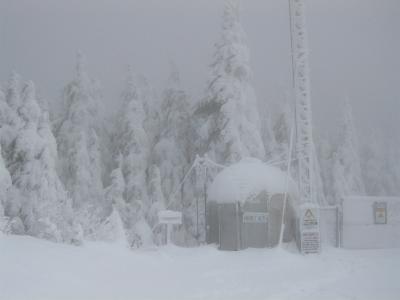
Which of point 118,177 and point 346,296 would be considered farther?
point 118,177

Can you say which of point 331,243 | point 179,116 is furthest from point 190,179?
point 331,243

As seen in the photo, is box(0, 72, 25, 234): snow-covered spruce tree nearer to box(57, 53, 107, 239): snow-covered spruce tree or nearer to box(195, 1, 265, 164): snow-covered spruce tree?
box(57, 53, 107, 239): snow-covered spruce tree

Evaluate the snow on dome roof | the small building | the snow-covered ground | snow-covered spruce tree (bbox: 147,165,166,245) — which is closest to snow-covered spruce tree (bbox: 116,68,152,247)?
snow-covered spruce tree (bbox: 147,165,166,245)

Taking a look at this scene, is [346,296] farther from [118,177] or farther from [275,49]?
[118,177]

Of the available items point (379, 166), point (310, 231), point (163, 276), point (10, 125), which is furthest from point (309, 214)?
point (379, 166)

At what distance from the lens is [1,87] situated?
19625 mm

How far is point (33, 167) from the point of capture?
18219mm

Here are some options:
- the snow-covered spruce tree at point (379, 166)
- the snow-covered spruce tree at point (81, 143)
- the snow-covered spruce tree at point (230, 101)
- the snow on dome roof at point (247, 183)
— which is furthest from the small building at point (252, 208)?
the snow-covered spruce tree at point (81, 143)

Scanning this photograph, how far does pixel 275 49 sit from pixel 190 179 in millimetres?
8290

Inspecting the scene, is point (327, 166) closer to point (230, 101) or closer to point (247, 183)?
point (230, 101)

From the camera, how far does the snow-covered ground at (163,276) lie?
8773mm

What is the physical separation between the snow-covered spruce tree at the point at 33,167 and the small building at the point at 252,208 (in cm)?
488

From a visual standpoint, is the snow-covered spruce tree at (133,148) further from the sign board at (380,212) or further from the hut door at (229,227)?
the sign board at (380,212)

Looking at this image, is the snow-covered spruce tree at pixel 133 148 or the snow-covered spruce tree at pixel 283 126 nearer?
the snow-covered spruce tree at pixel 133 148
